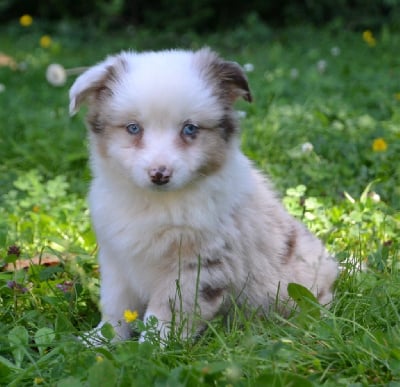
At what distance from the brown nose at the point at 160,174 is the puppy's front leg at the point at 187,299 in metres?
0.42

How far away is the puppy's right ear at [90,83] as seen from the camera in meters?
3.47

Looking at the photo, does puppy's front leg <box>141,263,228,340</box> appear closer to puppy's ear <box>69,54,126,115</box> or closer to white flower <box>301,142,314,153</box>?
puppy's ear <box>69,54,126,115</box>

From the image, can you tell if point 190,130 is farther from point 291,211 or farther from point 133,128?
point 291,211

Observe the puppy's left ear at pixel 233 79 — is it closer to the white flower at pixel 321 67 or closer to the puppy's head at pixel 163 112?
the puppy's head at pixel 163 112

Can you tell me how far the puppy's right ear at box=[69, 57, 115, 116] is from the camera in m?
3.47

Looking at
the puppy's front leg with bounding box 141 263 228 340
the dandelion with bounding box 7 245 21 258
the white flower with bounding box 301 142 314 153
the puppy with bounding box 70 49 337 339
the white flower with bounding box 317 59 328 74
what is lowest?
the white flower with bounding box 317 59 328 74

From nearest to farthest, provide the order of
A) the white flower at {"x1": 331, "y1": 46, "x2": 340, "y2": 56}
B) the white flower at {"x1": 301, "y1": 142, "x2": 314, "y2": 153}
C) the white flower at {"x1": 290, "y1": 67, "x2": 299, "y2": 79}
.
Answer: the white flower at {"x1": 301, "y1": 142, "x2": 314, "y2": 153}
the white flower at {"x1": 290, "y1": 67, "x2": 299, "y2": 79}
the white flower at {"x1": 331, "y1": 46, "x2": 340, "y2": 56}

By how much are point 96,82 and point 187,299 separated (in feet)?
3.42

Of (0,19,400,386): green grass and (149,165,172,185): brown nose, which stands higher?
(149,165,172,185): brown nose

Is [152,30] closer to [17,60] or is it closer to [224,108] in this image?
[17,60]

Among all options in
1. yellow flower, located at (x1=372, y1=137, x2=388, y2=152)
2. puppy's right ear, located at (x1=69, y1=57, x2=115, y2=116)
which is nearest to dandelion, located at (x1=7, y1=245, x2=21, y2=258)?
puppy's right ear, located at (x1=69, y1=57, x2=115, y2=116)

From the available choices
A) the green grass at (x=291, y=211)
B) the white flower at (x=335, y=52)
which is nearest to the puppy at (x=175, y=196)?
the green grass at (x=291, y=211)

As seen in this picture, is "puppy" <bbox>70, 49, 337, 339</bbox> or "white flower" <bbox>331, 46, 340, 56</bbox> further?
"white flower" <bbox>331, 46, 340, 56</bbox>

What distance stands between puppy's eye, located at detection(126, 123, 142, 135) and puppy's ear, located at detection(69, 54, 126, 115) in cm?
21
